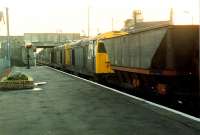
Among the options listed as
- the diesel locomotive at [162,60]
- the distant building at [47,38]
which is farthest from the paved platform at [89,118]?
the distant building at [47,38]

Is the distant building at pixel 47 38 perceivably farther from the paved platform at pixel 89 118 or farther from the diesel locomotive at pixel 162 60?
the paved platform at pixel 89 118

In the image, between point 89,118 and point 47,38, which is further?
point 47,38

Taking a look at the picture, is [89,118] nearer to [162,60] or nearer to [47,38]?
[162,60]

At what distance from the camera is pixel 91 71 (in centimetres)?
2783

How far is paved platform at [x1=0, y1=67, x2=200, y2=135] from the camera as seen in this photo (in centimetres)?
971

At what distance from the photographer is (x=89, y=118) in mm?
11508

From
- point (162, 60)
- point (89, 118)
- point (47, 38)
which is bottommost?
point (89, 118)

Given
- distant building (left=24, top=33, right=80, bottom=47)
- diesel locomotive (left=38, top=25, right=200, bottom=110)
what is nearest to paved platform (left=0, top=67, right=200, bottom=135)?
diesel locomotive (left=38, top=25, right=200, bottom=110)

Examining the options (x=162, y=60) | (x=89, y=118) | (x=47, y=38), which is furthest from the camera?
(x=47, y=38)

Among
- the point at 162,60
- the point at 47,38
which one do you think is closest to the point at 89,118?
the point at 162,60

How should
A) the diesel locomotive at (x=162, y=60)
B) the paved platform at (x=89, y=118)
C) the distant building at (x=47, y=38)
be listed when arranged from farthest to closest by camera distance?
the distant building at (x=47, y=38)
the diesel locomotive at (x=162, y=60)
the paved platform at (x=89, y=118)

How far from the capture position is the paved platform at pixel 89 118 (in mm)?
9711

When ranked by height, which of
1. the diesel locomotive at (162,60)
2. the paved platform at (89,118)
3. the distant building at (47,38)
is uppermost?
the distant building at (47,38)

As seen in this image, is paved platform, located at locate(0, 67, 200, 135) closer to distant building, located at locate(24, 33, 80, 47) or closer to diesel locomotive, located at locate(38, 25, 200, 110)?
diesel locomotive, located at locate(38, 25, 200, 110)
